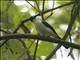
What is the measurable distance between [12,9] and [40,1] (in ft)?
0.36

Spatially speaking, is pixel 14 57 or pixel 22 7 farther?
pixel 22 7

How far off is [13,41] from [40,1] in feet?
0.58

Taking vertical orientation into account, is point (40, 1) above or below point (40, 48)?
above

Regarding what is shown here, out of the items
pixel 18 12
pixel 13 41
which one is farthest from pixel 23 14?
pixel 13 41

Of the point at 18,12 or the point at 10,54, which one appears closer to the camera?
the point at 10,54

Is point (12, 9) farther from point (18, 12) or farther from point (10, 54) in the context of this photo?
point (10, 54)

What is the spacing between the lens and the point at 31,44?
90cm

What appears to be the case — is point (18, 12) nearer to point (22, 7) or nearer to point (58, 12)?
point (22, 7)

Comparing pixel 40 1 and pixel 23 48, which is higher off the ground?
pixel 40 1

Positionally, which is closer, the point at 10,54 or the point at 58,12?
the point at 10,54

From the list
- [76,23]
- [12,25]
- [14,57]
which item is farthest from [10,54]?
[76,23]

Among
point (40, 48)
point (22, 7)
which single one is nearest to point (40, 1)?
point (22, 7)

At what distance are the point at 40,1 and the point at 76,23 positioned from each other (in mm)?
150

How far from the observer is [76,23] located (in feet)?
3.22
